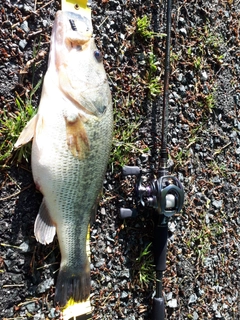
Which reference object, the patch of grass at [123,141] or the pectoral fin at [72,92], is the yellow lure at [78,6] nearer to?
the pectoral fin at [72,92]

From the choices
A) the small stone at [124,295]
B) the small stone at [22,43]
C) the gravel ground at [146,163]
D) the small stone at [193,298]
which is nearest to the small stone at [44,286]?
the gravel ground at [146,163]

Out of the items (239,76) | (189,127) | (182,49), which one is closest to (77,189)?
(189,127)

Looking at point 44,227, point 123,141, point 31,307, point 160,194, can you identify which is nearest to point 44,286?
point 31,307

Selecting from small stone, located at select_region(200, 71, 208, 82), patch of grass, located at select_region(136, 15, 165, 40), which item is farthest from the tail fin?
small stone, located at select_region(200, 71, 208, 82)

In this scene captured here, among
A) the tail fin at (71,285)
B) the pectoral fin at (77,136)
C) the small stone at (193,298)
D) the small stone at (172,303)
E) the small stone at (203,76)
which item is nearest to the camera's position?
the pectoral fin at (77,136)

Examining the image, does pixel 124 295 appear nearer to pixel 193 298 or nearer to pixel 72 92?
pixel 193 298

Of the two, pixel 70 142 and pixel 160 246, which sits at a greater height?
pixel 70 142

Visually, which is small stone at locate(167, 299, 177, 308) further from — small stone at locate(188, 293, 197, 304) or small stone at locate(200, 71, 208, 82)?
small stone at locate(200, 71, 208, 82)

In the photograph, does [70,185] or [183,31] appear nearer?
[70,185]
